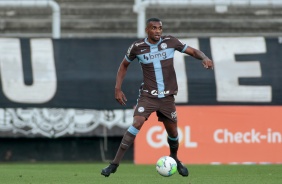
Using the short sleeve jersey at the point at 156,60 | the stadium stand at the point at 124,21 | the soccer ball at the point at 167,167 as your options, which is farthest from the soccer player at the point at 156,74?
the stadium stand at the point at 124,21

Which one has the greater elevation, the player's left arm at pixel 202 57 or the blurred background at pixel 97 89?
the player's left arm at pixel 202 57

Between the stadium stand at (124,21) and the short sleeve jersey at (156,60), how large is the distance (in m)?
8.54

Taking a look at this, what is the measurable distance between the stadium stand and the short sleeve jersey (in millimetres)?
8539

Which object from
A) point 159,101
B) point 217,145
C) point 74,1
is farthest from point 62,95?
point 159,101

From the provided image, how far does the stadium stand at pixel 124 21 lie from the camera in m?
19.4

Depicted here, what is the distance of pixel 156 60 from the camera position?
34.6 ft

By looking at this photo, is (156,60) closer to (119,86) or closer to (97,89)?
(119,86)

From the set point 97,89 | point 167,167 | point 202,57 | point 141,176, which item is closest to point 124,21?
point 97,89

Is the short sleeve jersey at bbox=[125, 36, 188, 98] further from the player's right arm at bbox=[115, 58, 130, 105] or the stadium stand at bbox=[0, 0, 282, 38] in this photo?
the stadium stand at bbox=[0, 0, 282, 38]

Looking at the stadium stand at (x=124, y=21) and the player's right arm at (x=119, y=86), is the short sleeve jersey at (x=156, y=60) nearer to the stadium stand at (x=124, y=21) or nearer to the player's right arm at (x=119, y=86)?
the player's right arm at (x=119, y=86)

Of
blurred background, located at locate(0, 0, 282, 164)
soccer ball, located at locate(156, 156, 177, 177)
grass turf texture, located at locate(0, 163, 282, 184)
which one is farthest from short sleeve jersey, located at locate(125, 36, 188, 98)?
blurred background, located at locate(0, 0, 282, 164)

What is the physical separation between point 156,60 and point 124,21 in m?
9.27

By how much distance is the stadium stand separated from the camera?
763 inches

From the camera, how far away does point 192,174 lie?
1193 cm
